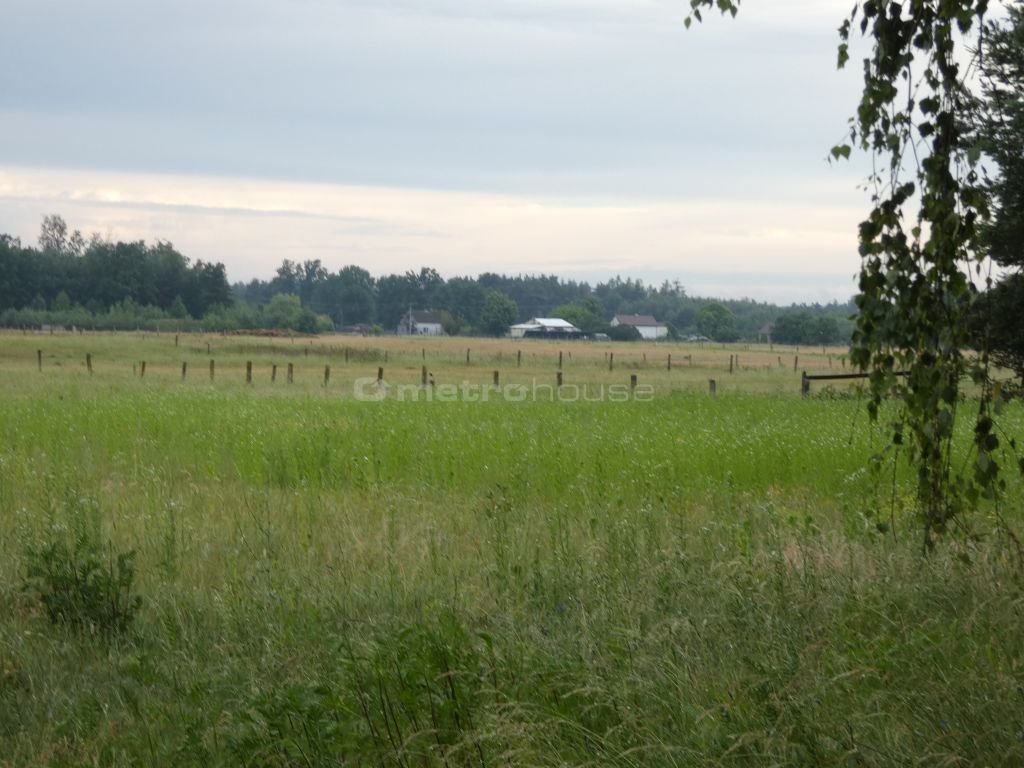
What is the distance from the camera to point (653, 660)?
5.21 metres

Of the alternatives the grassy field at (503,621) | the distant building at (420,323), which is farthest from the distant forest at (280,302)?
the grassy field at (503,621)

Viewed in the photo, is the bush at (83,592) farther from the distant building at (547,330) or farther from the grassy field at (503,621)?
the distant building at (547,330)

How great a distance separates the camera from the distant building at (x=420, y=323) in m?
146

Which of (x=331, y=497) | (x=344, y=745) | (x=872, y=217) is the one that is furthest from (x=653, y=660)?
(x=331, y=497)

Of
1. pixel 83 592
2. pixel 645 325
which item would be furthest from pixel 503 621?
pixel 645 325

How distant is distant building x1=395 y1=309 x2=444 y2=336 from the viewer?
145750 mm

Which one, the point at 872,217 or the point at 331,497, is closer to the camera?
the point at 872,217

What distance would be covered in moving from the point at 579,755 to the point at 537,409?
19.4 m

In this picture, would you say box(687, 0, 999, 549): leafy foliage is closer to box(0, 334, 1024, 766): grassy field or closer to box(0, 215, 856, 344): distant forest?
box(0, 334, 1024, 766): grassy field

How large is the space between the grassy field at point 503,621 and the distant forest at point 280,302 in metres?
91.4

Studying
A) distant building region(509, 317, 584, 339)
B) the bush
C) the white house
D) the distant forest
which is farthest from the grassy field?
the white house

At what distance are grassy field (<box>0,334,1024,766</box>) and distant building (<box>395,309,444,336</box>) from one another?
132 m

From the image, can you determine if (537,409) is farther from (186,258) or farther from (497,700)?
(186,258)

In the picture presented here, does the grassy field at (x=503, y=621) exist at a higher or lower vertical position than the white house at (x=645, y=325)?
lower
